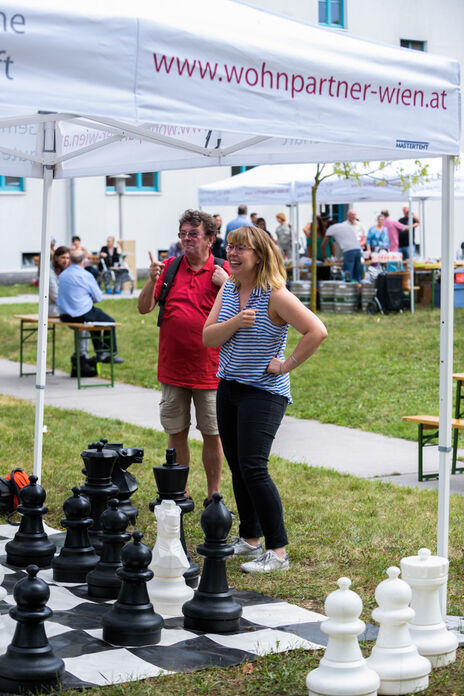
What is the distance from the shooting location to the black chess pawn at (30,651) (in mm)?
3719

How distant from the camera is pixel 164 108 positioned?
3740 mm

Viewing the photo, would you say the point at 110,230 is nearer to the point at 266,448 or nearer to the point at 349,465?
the point at 349,465

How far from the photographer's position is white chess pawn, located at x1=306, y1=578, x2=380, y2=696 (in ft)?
11.6

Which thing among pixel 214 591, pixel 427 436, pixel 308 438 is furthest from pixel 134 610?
pixel 308 438

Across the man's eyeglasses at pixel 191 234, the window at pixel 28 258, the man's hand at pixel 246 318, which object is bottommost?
the man's hand at pixel 246 318

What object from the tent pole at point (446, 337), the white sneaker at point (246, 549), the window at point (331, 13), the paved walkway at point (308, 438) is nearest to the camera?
the tent pole at point (446, 337)

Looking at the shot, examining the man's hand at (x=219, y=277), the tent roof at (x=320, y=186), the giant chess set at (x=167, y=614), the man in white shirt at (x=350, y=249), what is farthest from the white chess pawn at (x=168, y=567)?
the man in white shirt at (x=350, y=249)

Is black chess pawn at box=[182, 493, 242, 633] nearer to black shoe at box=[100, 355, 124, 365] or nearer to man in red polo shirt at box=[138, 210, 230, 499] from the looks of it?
man in red polo shirt at box=[138, 210, 230, 499]

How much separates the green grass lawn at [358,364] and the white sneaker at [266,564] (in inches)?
185

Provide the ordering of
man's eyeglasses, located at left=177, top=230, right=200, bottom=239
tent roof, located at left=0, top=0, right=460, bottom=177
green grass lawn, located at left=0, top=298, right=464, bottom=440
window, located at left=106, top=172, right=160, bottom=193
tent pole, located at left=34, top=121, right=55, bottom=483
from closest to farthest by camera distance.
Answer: tent roof, located at left=0, top=0, right=460, bottom=177 → man's eyeglasses, located at left=177, top=230, right=200, bottom=239 → tent pole, located at left=34, top=121, right=55, bottom=483 → green grass lawn, located at left=0, top=298, right=464, bottom=440 → window, located at left=106, top=172, right=160, bottom=193

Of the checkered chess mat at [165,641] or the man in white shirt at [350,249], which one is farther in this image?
the man in white shirt at [350,249]

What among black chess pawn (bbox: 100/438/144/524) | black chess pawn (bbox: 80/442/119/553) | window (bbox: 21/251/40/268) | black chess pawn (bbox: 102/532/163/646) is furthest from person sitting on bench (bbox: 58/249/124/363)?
window (bbox: 21/251/40/268)

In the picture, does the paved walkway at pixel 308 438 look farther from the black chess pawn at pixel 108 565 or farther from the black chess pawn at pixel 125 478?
the black chess pawn at pixel 108 565

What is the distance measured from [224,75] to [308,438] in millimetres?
6350
